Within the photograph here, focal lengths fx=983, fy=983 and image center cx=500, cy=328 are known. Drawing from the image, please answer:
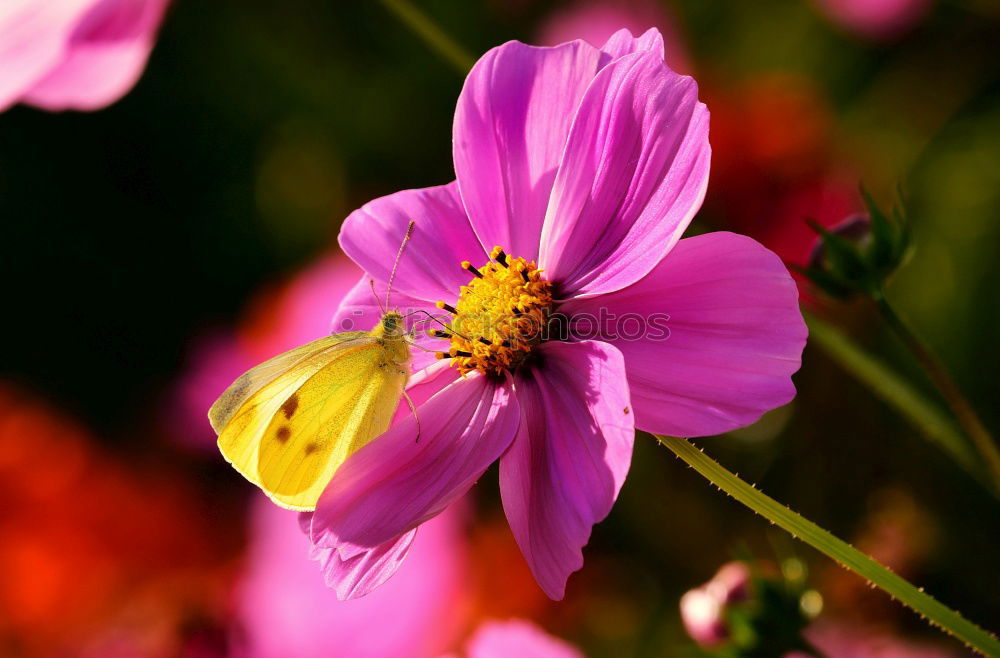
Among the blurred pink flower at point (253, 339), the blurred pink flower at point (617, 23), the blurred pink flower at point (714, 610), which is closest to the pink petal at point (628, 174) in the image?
the blurred pink flower at point (714, 610)

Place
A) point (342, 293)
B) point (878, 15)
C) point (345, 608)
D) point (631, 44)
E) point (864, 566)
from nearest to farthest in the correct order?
point (864, 566) → point (631, 44) → point (345, 608) → point (342, 293) → point (878, 15)

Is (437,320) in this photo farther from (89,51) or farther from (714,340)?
(89,51)

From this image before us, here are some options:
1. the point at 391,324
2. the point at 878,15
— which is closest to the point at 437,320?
the point at 391,324

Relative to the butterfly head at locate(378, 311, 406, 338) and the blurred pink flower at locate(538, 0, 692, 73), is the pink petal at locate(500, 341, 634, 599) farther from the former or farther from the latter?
the blurred pink flower at locate(538, 0, 692, 73)

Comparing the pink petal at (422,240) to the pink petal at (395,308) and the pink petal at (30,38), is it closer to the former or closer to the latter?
the pink petal at (395,308)

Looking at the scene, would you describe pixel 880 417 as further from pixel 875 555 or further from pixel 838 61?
pixel 838 61

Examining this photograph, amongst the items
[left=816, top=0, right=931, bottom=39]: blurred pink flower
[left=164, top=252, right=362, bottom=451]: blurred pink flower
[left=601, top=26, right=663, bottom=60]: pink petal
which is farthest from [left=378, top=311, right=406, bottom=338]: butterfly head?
[left=816, top=0, right=931, bottom=39]: blurred pink flower

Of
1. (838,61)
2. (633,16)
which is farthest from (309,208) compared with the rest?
(838,61)

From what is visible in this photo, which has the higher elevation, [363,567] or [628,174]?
[628,174]
